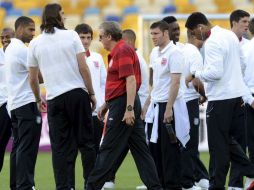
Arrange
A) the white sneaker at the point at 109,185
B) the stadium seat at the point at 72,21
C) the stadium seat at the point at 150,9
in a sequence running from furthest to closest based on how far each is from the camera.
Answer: the stadium seat at the point at 150,9
the stadium seat at the point at 72,21
the white sneaker at the point at 109,185

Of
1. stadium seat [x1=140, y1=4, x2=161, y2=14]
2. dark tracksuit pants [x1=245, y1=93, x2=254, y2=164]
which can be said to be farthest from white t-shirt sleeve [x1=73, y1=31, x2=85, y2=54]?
stadium seat [x1=140, y1=4, x2=161, y2=14]

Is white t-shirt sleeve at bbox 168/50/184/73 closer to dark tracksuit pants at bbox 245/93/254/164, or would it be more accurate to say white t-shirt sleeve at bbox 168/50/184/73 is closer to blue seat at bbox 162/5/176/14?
dark tracksuit pants at bbox 245/93/254/164

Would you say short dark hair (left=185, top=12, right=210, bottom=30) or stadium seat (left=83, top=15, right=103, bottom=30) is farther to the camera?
stadium seat (left=83, top=15, right=103, bottom=30)

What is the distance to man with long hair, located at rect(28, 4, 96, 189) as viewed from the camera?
9789mm

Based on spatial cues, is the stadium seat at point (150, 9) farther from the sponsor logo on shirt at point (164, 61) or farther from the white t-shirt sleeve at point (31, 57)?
the white t-shirt sleeve at point (31, 57)

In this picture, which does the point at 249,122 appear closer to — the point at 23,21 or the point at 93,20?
the point at 23,21

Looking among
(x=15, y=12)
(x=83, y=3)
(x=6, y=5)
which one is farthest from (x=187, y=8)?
(x=6, y=5)

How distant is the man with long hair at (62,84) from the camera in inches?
385

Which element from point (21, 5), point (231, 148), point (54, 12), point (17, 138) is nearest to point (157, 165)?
point (231, 148)

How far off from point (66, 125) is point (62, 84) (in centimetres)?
49

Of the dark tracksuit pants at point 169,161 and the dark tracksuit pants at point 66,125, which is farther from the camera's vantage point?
the dark tracksuit pants at point 169,161

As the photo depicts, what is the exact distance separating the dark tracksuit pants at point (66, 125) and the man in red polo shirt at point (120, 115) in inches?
10.9

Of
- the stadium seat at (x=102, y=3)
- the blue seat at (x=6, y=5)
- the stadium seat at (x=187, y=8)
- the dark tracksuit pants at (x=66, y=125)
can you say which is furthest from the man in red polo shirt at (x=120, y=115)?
the blue seat at (x=6, y=5)

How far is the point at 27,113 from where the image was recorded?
10570mm
